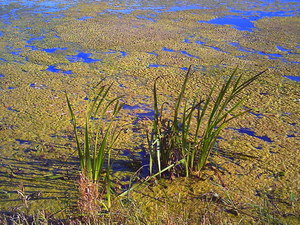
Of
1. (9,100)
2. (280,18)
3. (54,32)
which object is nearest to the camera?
(9,100)

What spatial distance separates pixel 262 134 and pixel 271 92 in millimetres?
819

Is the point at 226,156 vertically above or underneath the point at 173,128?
underneath

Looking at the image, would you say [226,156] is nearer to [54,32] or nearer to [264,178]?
[264,178]

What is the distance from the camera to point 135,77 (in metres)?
3.37

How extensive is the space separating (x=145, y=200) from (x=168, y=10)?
5.68 metres

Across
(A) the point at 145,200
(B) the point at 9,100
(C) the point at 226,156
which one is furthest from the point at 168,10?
(A) the point at 145,200

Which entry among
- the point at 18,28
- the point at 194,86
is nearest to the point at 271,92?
the point at 194,86

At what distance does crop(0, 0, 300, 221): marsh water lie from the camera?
1.88m

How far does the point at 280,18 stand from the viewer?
6.05m

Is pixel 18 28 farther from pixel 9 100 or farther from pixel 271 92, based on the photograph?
pixel 271 92

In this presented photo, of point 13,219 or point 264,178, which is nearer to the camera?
point 13,219

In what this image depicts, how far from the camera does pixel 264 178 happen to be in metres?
1.81

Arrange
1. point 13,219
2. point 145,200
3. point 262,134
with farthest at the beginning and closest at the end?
point 262,134 → point 145,200 → point 13,219

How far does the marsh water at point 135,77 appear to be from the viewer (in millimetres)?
1881
